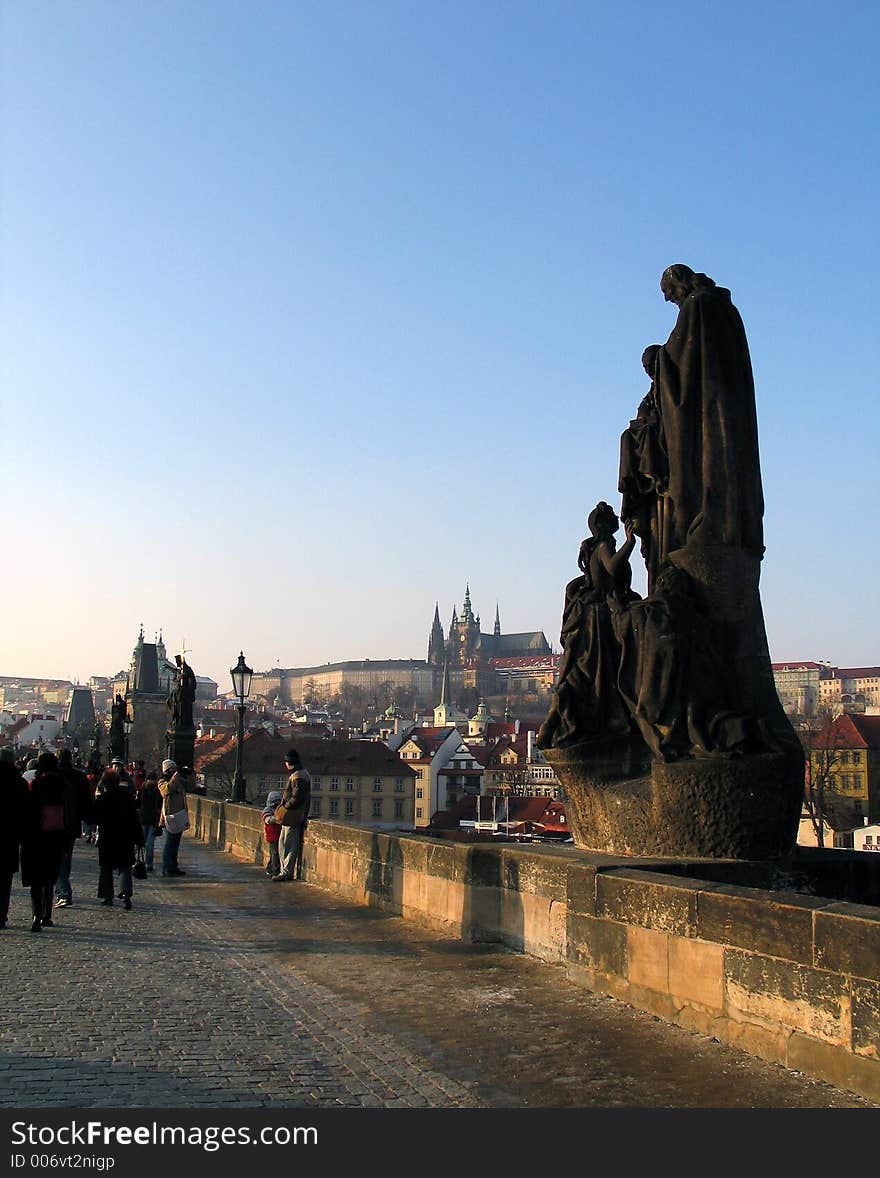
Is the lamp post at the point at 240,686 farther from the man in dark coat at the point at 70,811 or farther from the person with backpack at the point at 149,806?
the man in dark coat at the point at 70,811

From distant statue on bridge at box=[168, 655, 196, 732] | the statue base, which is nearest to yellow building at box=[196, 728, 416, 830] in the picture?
distant statue on bridge at box=[168, 655, 196, 732]

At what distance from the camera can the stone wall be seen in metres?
4.71

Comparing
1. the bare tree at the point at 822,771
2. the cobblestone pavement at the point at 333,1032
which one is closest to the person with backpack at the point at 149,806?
the cobblestone pavement at the point at 333,1032

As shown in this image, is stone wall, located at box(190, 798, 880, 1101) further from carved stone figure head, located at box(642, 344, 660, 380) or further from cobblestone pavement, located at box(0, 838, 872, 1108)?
carved stone figure head, located at box(642, 344, 660, 380)

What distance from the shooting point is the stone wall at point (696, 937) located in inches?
185

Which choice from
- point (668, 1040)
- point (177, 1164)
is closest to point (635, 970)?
point (668, 1040)

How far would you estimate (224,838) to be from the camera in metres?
20.1

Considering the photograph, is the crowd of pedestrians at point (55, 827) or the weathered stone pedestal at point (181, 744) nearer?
the crowd of pedestrians at point (55, 827)

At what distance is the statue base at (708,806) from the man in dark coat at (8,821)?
15.6 feet

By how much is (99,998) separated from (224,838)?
1332 cm

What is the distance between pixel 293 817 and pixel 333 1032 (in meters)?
7.30

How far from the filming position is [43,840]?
34.1 feet

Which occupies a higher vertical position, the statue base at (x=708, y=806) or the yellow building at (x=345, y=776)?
the statue base at (x=708, y=806)

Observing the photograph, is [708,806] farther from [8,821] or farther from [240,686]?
[240,686]
